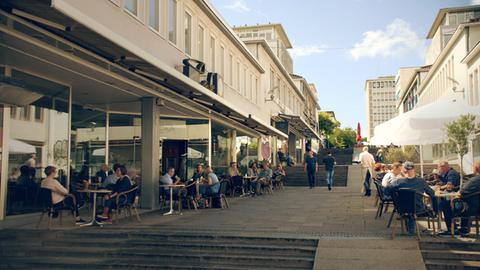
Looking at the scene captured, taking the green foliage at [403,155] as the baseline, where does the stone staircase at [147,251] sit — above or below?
below

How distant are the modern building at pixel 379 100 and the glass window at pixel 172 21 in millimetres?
159245

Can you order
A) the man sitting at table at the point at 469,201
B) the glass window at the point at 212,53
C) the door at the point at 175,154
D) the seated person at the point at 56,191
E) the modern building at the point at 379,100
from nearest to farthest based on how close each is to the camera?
the man sitting at table at the point at 469,201 < the seated person at the point at 56,191 < the door at the point at 175,154 < the glass window at the point at 212,53 < the modern building at the point at 379,100

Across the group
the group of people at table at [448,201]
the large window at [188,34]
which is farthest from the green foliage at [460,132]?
the large window at [188,34]

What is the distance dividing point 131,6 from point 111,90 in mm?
2339

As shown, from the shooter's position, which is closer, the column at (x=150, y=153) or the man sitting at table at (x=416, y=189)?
the man sitting at table at (x=416, y=189)

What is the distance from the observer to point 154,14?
544 inches

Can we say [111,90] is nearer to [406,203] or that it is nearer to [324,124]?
[406,203]

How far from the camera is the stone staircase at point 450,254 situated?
21.8 ft

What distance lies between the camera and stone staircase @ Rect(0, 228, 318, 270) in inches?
287

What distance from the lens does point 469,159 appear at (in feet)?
87.4

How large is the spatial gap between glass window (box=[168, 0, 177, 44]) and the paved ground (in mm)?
5802

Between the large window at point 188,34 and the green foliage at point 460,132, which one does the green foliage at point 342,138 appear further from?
the green foliage at point 460,132

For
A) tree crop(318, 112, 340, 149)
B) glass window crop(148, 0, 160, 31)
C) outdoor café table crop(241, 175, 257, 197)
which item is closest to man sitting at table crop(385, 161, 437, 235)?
glass window crop(148, 0, 160, 31)

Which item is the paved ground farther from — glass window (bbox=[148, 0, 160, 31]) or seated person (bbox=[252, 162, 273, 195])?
glass window (bbox=[148, 0, 160, 31])
